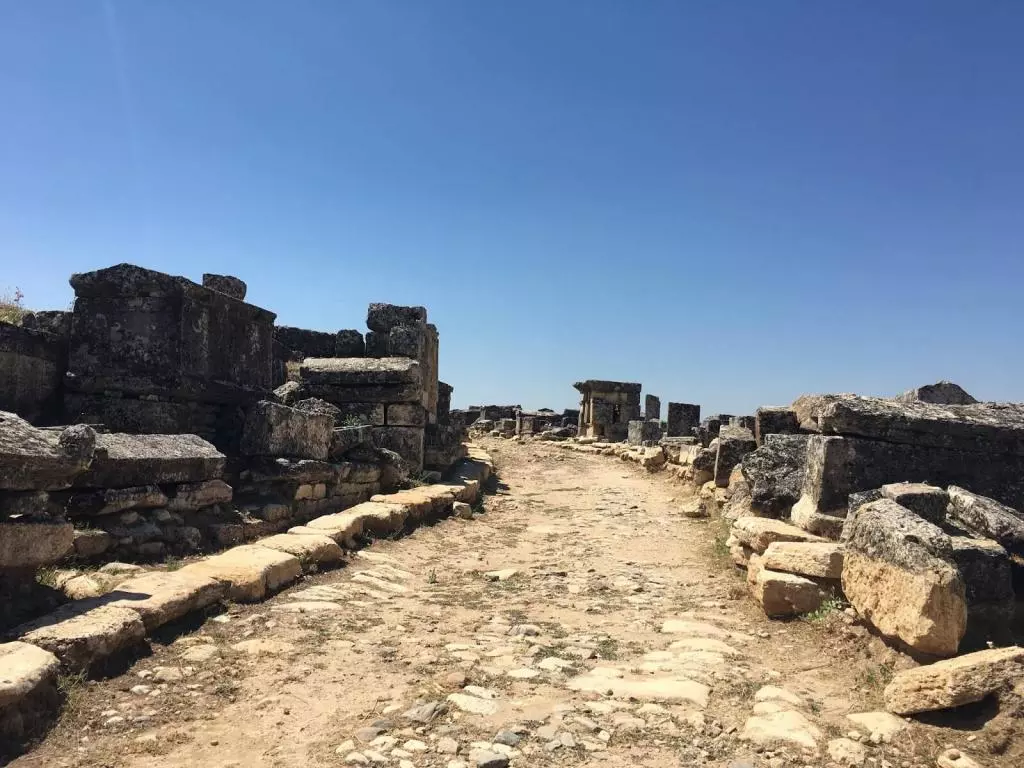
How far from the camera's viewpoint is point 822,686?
152 inches

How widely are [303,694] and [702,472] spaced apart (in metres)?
8.77

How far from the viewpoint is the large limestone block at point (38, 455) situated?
4023 millimetres

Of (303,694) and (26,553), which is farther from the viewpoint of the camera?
(26,553)

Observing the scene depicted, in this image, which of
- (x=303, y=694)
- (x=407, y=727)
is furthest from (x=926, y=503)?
(x=303, y=694)

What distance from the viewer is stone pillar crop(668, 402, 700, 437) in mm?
22000

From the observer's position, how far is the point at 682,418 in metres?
22.4

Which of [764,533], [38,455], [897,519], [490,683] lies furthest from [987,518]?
[38,455]

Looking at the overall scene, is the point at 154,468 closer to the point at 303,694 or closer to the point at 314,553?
the point at 314,553

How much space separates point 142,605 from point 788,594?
4202 millimetres

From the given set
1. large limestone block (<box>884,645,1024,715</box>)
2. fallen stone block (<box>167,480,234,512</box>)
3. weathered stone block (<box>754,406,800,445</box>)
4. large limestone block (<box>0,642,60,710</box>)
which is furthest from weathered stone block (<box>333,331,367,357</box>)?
large limestone block (<box>884,645,1024,715</box>)

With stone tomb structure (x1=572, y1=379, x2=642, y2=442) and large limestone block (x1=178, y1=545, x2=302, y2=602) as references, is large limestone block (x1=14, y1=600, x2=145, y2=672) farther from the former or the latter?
stone tomb structure (x1=572, y1=379, x2=642, y2=442)

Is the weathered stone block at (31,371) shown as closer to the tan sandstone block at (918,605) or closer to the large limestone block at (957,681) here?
the tan sandstone block at (918,605)

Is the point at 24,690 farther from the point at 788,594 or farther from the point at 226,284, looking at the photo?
the point at 226,284

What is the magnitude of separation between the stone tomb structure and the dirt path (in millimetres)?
17401
